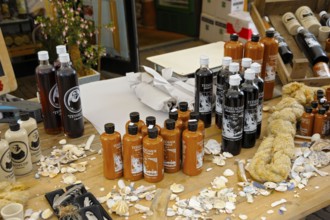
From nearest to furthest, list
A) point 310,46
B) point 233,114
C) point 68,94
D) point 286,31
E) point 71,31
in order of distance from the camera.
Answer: point 233,114 → point 68,94 → point 310,46 → point 286,31 → point 71,31

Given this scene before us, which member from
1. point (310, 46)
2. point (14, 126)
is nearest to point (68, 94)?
point (14, 126)

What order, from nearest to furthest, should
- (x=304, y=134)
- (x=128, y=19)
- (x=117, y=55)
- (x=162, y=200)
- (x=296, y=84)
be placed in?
(x=162, y=200) → (x=304, y=134) → (x=296, y=84) → (x=128, y=19) → (x=117, y=55)

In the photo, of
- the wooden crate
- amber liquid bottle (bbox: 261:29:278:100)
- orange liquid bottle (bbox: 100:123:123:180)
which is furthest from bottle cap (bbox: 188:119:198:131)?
the wooden crate

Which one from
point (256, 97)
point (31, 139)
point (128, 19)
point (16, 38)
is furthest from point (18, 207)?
point (16, 38)

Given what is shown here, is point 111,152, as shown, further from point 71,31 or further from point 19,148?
point 71,31

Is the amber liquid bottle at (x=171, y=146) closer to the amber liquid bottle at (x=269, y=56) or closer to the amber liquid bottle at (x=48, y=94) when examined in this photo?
the amber liquid bottle at (x=48, y=94)

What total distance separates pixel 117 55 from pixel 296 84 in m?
2.72

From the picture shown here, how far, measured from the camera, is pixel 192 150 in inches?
45.7

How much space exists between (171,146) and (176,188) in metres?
0.12

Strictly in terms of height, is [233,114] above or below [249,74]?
below

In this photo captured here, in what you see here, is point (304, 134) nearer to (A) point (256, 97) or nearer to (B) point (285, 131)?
(B) point (285, 131)

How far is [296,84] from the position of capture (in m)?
1.60

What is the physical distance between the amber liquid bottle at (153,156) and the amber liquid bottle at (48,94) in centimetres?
45

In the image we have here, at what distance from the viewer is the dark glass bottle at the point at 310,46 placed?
180cm
